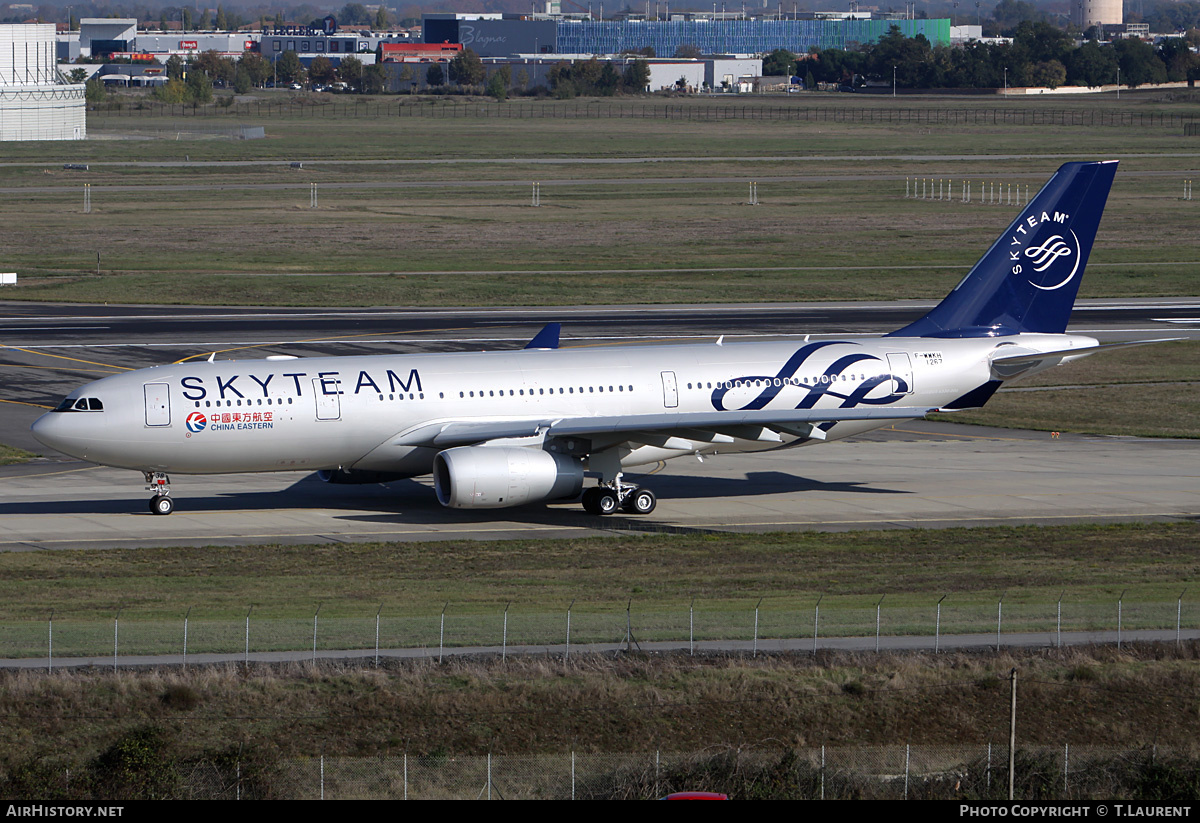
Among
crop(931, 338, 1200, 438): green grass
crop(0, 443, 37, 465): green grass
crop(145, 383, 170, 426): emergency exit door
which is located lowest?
crop(0, 443, 37, 465): green grass

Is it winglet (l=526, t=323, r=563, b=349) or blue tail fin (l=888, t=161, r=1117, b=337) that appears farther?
winglet (l=526, t=323, r=563, b=349)

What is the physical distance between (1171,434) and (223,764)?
45277mm

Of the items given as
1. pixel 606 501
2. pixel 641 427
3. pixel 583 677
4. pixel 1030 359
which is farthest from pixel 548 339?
pixel 583 677

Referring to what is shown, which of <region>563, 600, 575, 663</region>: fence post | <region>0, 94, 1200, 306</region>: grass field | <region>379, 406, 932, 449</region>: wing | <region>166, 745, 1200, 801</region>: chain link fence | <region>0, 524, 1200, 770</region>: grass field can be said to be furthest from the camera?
<region>0, 94, 1200, 306</region>: grass field

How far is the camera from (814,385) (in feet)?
165

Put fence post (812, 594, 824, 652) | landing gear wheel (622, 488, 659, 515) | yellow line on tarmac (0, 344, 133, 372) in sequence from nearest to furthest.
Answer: fence post (812, 594, 824, 652) < landing gear wheel (622, 488, 659, 515) < yellow line on tarmac (0, 344, 133, 372)

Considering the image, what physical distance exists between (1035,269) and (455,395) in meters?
22.0

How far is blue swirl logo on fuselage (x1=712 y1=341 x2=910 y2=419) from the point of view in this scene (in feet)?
164

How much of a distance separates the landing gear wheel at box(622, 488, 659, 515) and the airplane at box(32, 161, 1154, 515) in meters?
0.07

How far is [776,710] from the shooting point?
31422mm

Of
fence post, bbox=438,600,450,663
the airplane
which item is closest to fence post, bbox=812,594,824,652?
fence post, bbox=438,600,450,663

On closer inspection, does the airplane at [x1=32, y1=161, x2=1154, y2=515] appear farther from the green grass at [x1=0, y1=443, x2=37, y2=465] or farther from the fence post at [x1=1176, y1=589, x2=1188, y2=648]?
the fence post at [x1=1176, y1=589, x2=1188, y2=648]

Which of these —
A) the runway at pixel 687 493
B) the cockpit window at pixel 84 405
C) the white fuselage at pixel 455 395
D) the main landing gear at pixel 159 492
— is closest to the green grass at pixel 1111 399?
the runway at pixel 687 493
